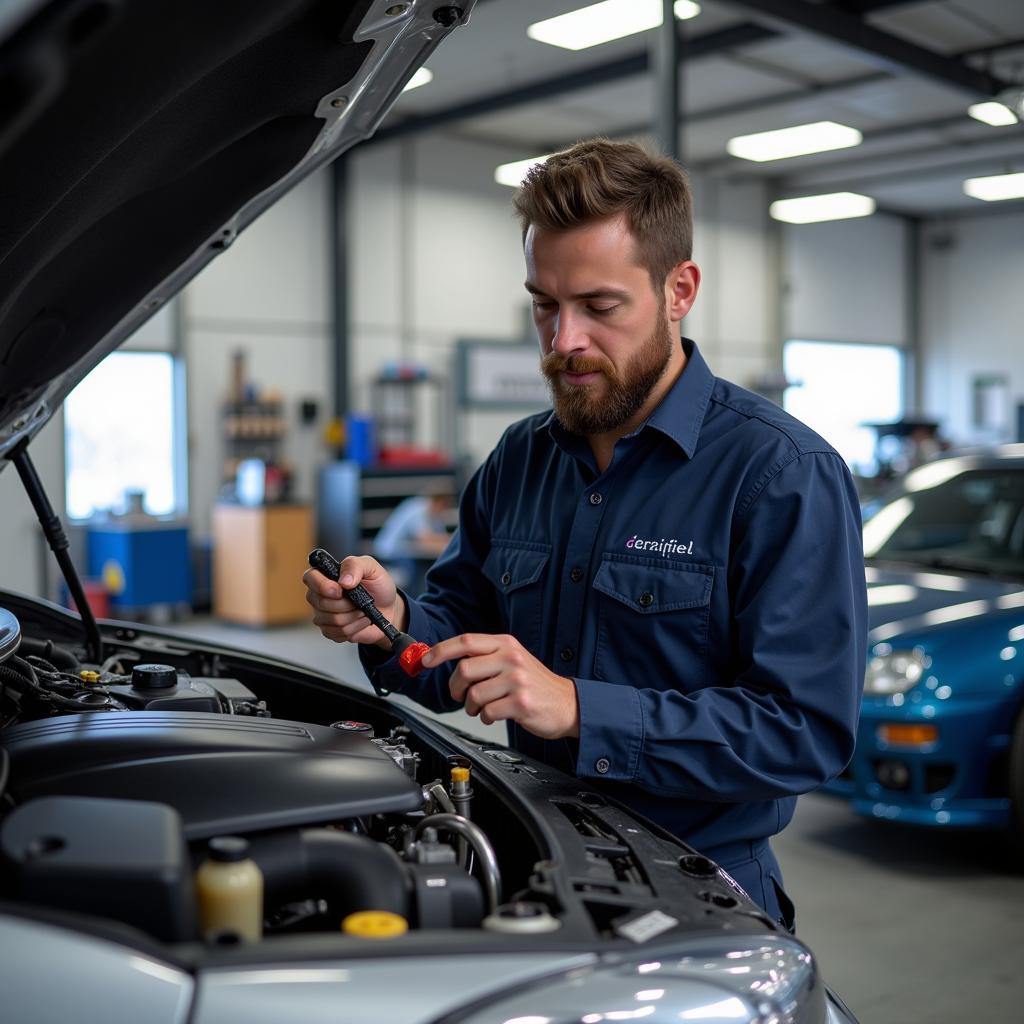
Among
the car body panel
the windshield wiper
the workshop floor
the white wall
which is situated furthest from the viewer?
the white wall

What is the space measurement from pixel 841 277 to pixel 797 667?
42.0 feet

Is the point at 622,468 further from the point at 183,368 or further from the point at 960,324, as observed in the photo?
the point at 960,324

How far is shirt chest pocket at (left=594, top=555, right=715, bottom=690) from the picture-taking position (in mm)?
1412

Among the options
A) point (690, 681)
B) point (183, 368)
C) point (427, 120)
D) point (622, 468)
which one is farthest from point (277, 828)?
point (427, 120)

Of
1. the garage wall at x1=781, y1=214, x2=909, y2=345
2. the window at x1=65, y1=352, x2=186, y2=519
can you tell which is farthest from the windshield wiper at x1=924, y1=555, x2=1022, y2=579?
the garage wall at x1=781, y1=214, x2=909, y2=345

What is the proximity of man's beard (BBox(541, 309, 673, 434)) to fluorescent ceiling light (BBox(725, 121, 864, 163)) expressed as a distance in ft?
28.6

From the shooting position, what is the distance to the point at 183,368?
8.51 meters

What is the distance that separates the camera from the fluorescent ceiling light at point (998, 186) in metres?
11.2

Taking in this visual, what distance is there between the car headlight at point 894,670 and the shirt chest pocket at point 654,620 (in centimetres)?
195

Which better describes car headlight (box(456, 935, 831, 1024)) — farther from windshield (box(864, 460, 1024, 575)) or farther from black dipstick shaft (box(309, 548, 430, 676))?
windshield (box(864, 460, 1024, 575))

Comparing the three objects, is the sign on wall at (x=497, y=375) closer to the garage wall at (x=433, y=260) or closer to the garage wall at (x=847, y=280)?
the garage wall at (x=433, y=260)

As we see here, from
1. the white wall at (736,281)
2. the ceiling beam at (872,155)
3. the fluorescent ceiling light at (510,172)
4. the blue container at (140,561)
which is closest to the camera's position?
the blue container at (140,561)

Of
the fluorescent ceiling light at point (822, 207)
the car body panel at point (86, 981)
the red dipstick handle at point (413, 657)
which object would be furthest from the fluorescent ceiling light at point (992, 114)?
the car body panel at point (86, 981)

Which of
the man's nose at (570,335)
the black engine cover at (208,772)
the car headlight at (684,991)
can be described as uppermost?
the man's nose at (570,335)
